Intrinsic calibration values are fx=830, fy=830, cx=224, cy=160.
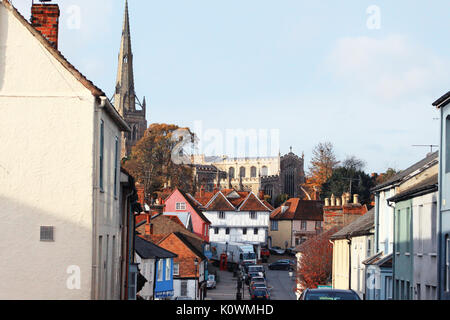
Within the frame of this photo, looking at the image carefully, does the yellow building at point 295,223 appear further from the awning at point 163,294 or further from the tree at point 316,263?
the awning at point 163,294

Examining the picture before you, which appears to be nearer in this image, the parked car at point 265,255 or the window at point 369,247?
the window at point 369,247

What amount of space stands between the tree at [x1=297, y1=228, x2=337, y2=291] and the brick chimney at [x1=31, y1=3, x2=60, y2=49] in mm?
33858

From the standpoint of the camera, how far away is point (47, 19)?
2295 cm

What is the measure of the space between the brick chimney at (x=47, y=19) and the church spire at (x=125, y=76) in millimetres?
160092

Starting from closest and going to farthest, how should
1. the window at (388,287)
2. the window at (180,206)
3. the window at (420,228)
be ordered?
the window at (420,228)
the window at (388,287)
the window at (180,206)

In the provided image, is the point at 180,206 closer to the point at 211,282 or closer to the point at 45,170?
the point at 211,282

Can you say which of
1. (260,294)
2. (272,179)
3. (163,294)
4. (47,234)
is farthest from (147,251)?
(272,179)

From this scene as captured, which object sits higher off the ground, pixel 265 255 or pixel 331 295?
pixel 331 295

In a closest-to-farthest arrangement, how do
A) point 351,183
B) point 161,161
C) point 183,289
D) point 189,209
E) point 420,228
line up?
1. point 420,228
2. point 183,289
3. point 189,209
4. point 351,183
5. point 161,161

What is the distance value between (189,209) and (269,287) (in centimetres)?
1956

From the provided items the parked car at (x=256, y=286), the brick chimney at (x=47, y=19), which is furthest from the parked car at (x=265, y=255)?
the brick chimney at (x=47, y=19)

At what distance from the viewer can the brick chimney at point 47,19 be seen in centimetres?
2283
